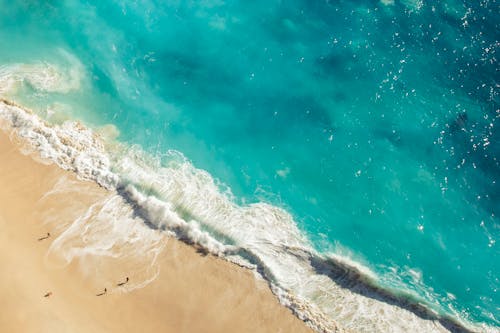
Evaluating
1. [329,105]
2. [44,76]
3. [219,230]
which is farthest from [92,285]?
[329,105]

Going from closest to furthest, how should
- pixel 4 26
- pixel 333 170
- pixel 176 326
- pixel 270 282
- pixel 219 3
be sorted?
pixel 176 326
pixel 270 282
pixel 333 170
pixel 4 26
pixel 219 3

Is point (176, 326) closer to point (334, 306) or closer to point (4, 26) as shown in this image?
point (334, 306)

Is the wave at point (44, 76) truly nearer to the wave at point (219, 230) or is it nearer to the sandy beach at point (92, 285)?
the wave at point (219, 230)

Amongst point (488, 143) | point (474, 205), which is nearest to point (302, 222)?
point (474, 205)

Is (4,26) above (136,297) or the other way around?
above

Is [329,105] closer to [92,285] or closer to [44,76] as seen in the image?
[92,285]

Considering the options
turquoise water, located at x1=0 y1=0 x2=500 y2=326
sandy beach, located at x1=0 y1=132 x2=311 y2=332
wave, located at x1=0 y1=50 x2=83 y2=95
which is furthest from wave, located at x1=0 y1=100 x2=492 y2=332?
wave, located at x1=0 y1=50 x2=83 y2=95

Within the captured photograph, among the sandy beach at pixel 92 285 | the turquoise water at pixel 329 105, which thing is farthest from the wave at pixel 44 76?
the sandy beach at pixel 92 285
